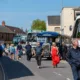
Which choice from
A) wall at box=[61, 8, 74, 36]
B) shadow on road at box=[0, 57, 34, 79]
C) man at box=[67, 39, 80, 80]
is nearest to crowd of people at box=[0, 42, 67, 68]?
shadow on road at box=[0, 57, 34, 79]

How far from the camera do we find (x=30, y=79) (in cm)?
1862

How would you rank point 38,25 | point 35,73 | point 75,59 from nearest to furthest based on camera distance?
point 75,59 → point 35,73 → point 38,25

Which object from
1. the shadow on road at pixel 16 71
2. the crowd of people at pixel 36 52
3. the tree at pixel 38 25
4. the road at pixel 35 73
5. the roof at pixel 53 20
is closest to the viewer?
the road at pixel 35 73

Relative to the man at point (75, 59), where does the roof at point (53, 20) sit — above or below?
above

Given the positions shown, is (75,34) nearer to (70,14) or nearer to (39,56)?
(39,56)

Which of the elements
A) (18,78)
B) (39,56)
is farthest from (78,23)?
(39,56)

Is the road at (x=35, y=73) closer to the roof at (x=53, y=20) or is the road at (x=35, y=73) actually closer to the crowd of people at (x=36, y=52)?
the crowd of people at (x=36, y=52)

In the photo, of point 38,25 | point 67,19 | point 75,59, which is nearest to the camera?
point 75,59

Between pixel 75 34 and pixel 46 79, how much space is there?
13.6ft

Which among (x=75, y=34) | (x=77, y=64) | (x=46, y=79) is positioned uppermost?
(x=75, y=34)

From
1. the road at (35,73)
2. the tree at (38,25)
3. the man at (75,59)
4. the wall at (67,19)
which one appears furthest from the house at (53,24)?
the man at (75,59)

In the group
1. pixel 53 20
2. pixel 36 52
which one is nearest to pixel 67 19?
pixel 53 20

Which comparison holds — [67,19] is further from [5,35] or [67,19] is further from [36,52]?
[5,35]

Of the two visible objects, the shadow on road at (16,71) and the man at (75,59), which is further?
the shadow on road at (16,71)
